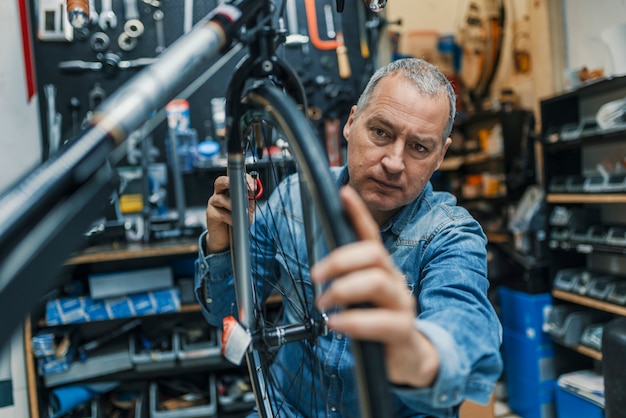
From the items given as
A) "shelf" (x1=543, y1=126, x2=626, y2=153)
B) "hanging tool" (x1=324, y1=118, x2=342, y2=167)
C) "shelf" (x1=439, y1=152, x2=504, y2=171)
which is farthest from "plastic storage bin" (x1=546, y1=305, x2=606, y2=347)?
"hanging tool" (x1=324, y1=118, x2=342, y2=167)

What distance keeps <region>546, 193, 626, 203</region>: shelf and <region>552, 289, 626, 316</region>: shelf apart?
1.51 ft

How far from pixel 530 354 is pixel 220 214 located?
2244mm

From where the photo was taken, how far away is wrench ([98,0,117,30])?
2461 millimetres

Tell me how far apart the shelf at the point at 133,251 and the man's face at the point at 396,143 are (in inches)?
50.0

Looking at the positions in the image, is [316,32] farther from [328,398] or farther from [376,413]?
[376,413]

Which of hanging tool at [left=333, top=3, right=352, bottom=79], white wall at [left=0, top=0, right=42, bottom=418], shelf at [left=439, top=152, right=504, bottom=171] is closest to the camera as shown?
white wall at [left=0, top=0, right=42, bottom=418]

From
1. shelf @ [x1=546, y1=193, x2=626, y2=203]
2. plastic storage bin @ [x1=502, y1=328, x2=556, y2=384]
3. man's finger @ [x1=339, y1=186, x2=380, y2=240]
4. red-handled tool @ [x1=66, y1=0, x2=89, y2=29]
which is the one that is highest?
red-handled tool @ [x1=66, y1=0, x2=89, y2=29]

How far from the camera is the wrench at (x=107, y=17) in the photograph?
2.46m

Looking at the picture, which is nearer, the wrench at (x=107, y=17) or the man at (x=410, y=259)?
the man at (x=410, y=259)

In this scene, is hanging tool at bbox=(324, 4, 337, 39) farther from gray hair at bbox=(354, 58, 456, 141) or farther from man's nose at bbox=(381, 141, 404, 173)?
man's nose at bbox=(381, 141, 404, 173)

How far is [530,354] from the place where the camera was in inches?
100

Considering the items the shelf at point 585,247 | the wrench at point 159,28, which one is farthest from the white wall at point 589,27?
the wrench at point 159,28

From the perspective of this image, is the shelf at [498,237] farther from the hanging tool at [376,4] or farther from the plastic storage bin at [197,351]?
the hanging tool at [376,4]

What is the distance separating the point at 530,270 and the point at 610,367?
Result: 1.29 meters
